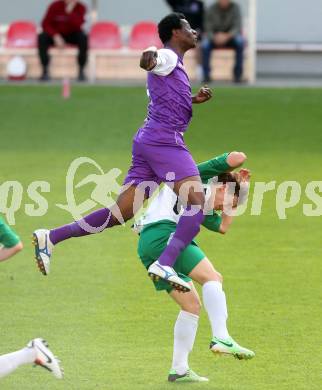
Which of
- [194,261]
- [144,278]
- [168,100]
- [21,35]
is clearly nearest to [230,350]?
[194,261]

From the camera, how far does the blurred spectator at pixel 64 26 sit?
22469mm

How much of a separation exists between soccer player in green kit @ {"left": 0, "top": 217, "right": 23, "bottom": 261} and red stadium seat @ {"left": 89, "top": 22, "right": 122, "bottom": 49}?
55.9 ft

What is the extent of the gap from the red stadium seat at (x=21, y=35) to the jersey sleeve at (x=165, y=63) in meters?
15.5

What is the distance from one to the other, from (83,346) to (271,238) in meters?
4.44

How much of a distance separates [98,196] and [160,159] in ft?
19.4

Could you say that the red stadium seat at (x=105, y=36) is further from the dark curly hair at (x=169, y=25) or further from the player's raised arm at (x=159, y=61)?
the player's raised arm at (x=159, y=61)

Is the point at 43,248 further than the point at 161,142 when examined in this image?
Yes

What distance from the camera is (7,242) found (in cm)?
692

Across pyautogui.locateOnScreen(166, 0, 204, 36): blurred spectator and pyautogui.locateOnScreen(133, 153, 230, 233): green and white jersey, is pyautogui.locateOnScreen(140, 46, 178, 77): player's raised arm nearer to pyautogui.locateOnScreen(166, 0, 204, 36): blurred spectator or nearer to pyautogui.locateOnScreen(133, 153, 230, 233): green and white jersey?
pyautogui.locateOnScreen(133, 153, 230, 233): green and white jersey

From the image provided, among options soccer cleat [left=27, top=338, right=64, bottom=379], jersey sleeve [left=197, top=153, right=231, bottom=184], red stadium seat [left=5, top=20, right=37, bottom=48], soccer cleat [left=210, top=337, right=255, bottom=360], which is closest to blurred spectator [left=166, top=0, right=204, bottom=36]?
red stadium seat [left=5, top=20, right=37, bottom=48]

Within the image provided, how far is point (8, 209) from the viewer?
Answer: 13758 millimetres

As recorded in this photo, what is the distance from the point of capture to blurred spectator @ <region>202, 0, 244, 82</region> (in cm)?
2248

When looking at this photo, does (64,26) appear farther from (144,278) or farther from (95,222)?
(95,222)

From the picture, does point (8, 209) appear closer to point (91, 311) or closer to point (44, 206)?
point (44, 206)
